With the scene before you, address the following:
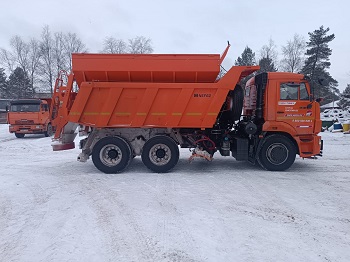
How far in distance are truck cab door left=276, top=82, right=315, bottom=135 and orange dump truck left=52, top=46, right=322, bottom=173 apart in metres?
0.03

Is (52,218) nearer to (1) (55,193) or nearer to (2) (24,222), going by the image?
(2) (24,222)

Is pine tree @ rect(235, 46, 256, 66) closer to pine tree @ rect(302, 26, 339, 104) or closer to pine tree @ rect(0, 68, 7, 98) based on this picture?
pine tree @ rect(302, 26, 339, 104)

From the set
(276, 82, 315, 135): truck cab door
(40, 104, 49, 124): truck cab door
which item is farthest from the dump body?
(40, 104, 49, 124): truck cab door

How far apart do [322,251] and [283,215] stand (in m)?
1.15

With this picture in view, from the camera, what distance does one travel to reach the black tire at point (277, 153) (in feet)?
25.5

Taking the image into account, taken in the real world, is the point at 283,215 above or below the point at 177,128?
below

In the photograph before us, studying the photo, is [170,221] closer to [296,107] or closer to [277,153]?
[277,153]

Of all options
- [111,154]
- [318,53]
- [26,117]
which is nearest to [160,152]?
[111,154]

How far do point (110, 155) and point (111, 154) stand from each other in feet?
0.14

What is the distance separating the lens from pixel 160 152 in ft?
25.1

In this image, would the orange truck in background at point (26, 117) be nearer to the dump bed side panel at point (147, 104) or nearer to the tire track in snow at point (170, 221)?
the dump bed side panel at point (147, 104)

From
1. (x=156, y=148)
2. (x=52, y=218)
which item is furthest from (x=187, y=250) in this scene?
(x=156, y=148)

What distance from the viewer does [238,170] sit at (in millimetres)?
7984

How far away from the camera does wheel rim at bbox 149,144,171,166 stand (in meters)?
7.60
